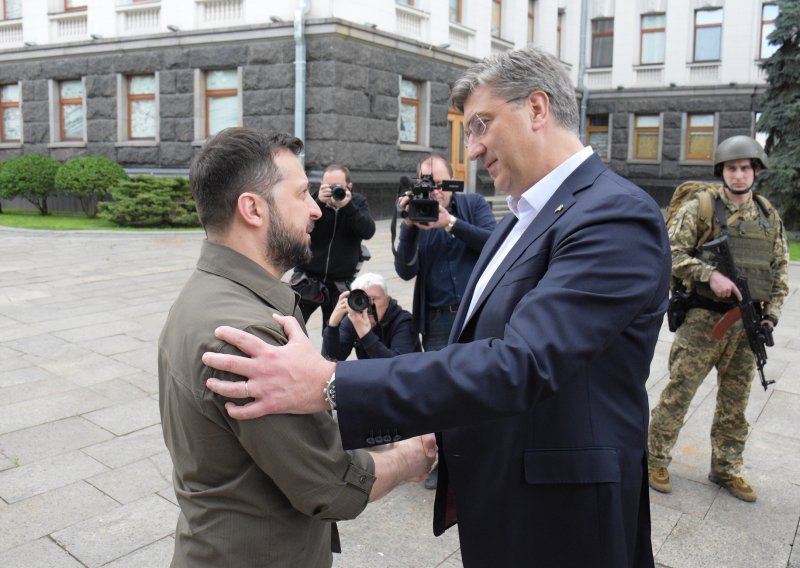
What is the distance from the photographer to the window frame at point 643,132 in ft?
86.0

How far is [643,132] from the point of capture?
87.8 ft

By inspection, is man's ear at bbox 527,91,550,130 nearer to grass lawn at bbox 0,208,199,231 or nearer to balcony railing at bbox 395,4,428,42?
grass lawn at bbox 0,208,199,231

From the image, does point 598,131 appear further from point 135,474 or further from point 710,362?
point 135,474

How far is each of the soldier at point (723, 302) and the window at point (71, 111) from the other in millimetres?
19394

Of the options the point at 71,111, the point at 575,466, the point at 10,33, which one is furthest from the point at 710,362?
the point at 10,33

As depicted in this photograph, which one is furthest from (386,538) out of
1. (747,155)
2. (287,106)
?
(287,106)

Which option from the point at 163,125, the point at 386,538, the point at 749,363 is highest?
the point at 163,125

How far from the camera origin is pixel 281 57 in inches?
659

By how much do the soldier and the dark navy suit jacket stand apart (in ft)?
7.90

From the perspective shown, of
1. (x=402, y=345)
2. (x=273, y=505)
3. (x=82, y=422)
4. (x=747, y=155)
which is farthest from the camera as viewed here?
(x=82, y=422)

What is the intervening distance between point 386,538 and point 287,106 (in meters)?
14.6

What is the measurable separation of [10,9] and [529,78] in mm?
23793

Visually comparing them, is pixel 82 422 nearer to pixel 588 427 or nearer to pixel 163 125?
pixel 588 427

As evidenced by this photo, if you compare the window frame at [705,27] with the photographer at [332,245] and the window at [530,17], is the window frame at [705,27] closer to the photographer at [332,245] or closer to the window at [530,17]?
the window at [530,17]
